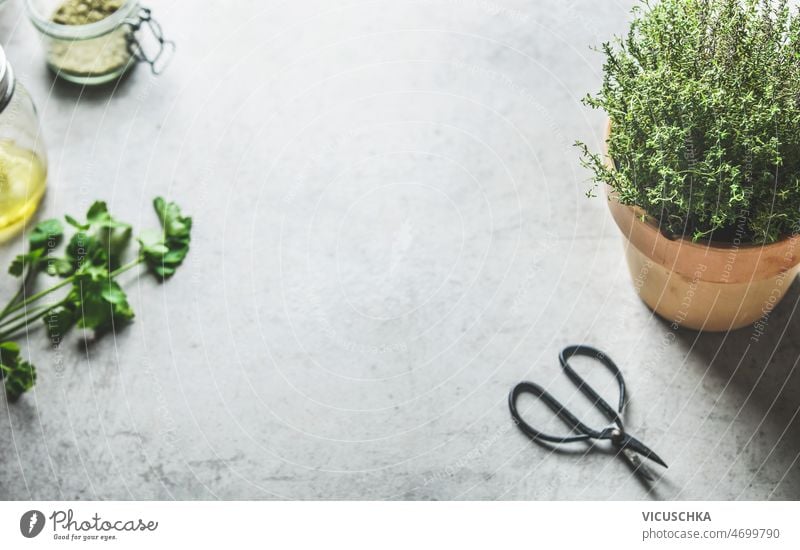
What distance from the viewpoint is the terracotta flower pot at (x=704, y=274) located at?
2.02 ft

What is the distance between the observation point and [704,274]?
25.1 inches

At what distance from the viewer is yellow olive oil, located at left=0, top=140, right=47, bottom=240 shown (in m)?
0.77

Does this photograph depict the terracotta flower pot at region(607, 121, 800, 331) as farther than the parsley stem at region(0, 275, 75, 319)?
No

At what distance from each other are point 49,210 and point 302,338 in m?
0.26

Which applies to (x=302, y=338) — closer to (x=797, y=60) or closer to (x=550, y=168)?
(x=550, y=168)

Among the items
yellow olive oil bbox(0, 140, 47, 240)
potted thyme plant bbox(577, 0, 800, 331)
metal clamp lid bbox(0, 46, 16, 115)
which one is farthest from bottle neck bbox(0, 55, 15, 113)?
potted thyme plant bbox(577, 0, 800, 331)

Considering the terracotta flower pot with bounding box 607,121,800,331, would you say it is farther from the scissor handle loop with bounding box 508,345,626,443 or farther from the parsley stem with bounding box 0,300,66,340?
the parsley stem with bounding box 0,300,66,340

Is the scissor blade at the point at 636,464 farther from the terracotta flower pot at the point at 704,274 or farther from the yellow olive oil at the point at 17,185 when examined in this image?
the yellow olive oil at the point at 17,185

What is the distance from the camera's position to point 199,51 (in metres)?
0.87

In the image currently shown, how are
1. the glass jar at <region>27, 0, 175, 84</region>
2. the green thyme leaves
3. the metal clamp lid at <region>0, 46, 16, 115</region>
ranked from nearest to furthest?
the green thyme leaves
the metal clamp lid at <region>0, 46, 16, 115</region>
the glass jar at <region>27, 0, 175, 84</region>

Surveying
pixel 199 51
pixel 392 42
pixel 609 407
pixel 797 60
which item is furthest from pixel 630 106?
pixel 199 51

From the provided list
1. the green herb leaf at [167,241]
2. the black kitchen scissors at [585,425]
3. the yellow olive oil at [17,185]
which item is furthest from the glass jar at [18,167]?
the black kitchen scissors at [585,425]

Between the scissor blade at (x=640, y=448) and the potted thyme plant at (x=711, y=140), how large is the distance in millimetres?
130

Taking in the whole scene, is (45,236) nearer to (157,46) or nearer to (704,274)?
(157,46)
